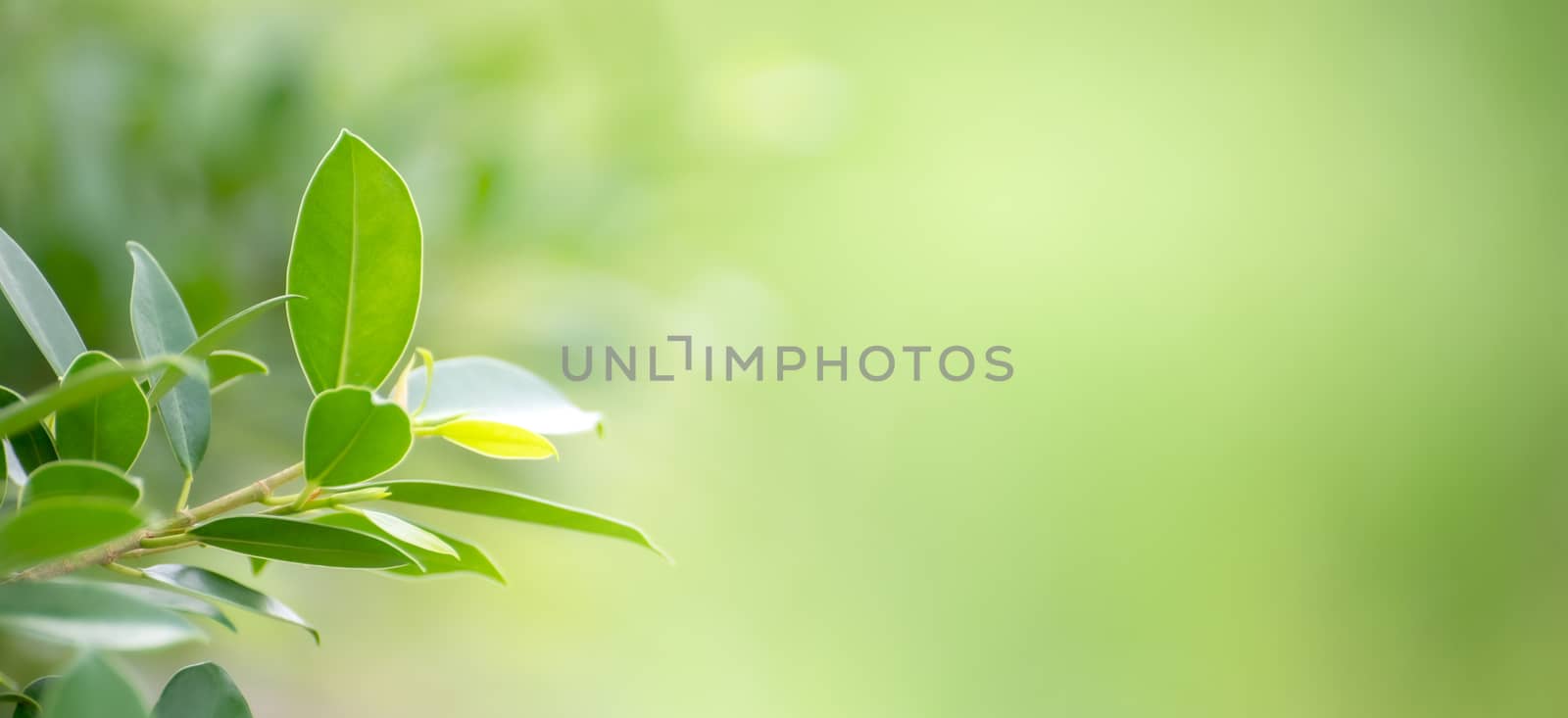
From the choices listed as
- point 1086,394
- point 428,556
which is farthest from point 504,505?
point 1086,394

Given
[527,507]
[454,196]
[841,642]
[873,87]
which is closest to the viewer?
[527,507]

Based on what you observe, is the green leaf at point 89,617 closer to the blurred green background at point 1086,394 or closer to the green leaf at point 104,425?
the green leaf at point 104,425

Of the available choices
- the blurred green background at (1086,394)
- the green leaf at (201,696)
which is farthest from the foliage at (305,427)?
the blurred green background at (1086,394)

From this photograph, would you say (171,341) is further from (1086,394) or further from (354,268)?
(1086,394)

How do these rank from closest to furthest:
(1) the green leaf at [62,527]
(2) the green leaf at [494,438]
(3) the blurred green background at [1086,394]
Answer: (1) the green leaf at [62,527]
(2) the green leaf at [494,438]
(3) the blurred green background at [1086,394]

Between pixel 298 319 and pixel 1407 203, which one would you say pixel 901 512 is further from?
pixel 298 319

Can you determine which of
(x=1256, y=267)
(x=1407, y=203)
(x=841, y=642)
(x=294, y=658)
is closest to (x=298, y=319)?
(x=294, y=658)
